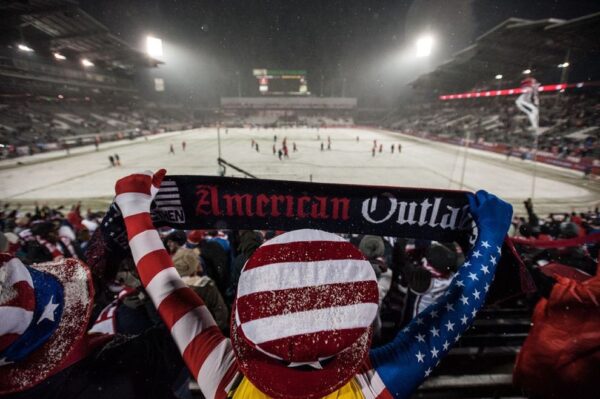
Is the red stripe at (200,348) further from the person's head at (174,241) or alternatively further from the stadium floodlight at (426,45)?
the stadium floodlight at (426,45)

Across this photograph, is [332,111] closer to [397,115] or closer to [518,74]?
[397,115]

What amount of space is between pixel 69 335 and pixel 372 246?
2.78 meters

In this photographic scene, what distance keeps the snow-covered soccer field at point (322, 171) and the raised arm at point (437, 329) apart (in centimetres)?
1052

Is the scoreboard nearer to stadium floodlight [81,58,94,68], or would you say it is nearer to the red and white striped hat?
stadium floodlight [81,58,94,68]

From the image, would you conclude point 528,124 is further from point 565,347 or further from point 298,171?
point 565,347

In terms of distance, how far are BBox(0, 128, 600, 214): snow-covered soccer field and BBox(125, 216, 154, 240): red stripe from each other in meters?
10.6

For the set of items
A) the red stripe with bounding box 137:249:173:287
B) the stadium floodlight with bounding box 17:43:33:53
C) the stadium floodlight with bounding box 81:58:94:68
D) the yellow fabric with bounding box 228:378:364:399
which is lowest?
the yellow fabric with bounding box 228:378:364:399

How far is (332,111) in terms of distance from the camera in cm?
8644

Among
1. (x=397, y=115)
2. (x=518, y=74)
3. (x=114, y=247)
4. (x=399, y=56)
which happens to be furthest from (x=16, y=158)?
(x=399, y=56)

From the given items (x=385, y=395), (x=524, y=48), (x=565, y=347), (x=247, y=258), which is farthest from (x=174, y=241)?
(x=524, y=48)

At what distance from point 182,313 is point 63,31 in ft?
148

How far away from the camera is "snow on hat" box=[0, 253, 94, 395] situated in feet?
3.40

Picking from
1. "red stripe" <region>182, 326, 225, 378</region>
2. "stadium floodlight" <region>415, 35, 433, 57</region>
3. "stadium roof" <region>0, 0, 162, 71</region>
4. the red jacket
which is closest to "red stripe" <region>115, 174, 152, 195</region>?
"red stripe" <region>182, 326, 225, 378</region>

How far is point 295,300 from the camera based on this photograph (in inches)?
28.8
